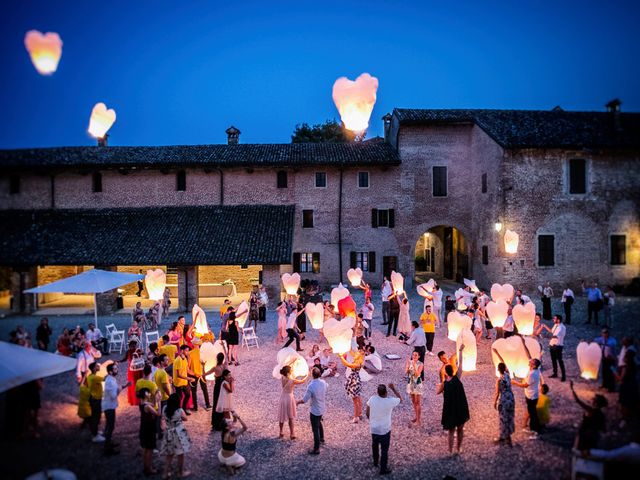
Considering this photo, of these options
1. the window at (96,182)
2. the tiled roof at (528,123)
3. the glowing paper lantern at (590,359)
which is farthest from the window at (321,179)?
the glowing paper lantern at (590,359)

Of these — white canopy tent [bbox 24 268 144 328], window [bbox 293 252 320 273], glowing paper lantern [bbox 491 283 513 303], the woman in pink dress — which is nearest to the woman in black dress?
the woman in pink dress

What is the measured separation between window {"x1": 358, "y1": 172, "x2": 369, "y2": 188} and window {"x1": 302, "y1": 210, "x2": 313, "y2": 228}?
373 cm

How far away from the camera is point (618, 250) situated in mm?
8758

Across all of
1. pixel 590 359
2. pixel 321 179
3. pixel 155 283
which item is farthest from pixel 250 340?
pixel 321 179

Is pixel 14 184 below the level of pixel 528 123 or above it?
below

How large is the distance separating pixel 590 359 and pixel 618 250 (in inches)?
139

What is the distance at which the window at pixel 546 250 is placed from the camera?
18594 millimetres

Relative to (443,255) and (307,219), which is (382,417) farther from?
(443,255)

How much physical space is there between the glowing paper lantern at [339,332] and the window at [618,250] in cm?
609

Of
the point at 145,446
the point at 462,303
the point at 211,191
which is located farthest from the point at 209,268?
the point at 145,446

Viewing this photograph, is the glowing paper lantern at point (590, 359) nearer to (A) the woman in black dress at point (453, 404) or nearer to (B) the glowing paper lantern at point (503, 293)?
(A) the woman in black dress at point (453, 404)

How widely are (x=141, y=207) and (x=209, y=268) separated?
581 centimetres

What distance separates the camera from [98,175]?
75.0 ft

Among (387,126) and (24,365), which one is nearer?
(24,365)
